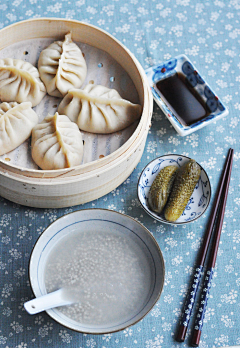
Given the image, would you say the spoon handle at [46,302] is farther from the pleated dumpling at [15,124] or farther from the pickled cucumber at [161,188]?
the pleated dumpling at [15,124]

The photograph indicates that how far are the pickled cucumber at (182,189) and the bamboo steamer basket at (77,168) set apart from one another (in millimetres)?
191

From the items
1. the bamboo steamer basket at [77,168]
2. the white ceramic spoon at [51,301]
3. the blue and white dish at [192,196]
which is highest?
the bamboo steamer basket at [77,168]

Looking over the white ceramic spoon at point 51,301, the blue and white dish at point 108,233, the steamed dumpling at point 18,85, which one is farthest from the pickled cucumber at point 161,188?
the steamed dumpling at point 18,85

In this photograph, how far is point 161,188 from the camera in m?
1.51

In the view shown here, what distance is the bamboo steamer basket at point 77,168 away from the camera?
136 cm

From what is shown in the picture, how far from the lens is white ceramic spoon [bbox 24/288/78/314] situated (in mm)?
1197

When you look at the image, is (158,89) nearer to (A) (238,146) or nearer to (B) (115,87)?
(B) (115,87)

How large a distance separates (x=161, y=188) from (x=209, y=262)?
1.10 ft

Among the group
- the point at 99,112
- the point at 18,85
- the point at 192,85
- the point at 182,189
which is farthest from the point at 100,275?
the point at 192,85

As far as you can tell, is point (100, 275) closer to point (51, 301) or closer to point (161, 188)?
point (51, 301)

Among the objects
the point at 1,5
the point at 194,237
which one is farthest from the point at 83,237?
the point at 1,5

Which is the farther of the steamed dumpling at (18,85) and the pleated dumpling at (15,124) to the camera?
the steamed dumpling at (18,85)

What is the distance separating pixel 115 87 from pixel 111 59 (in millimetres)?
141

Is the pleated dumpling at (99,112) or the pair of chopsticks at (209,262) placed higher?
the pleated dumpling at (99,112)
